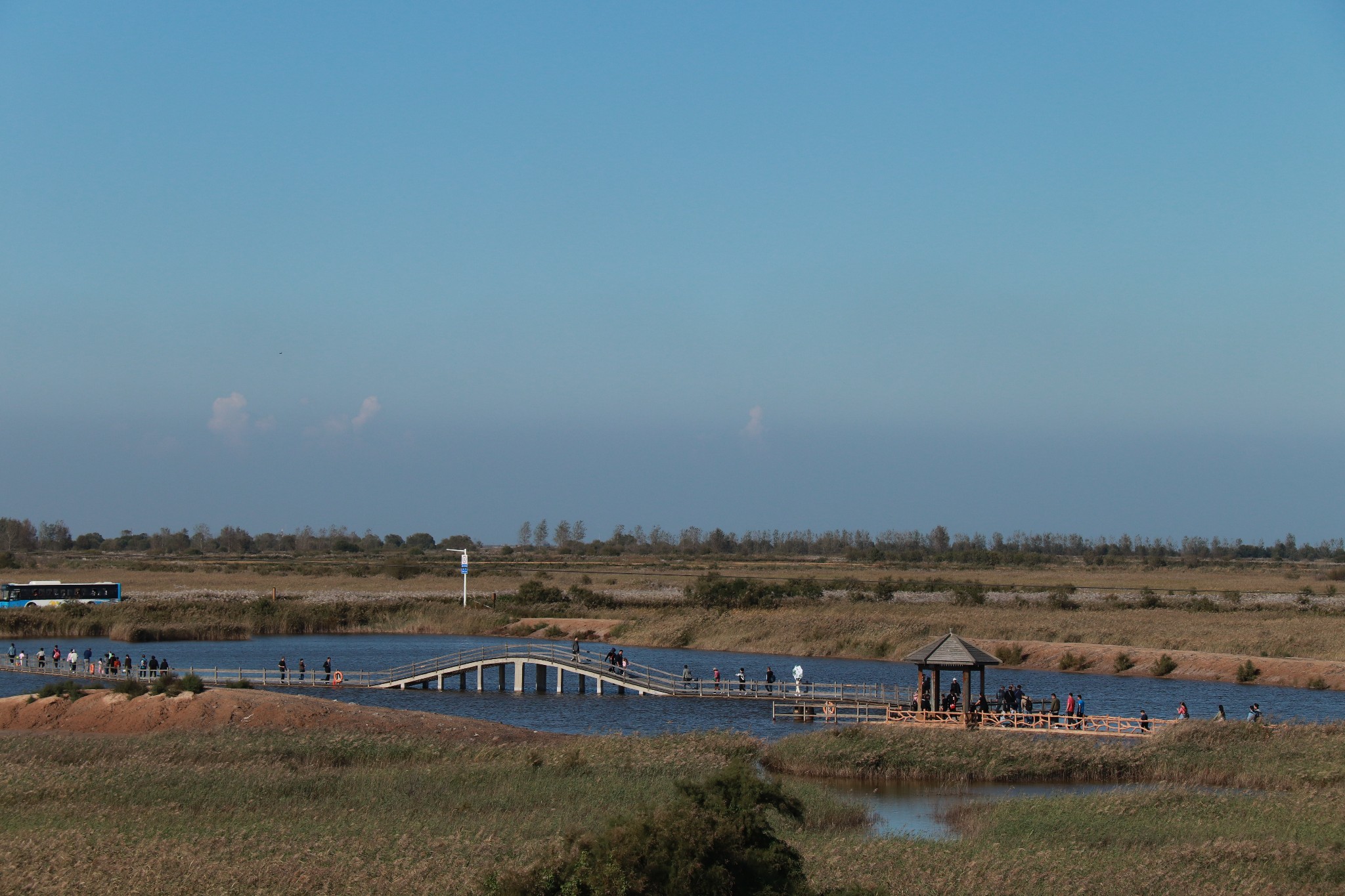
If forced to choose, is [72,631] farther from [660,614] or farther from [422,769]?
[422,769]

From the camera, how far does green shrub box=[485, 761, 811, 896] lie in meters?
15.1

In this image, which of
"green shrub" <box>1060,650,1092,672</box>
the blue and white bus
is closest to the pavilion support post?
"green shrub" <box>1060,650,1092,672</box>

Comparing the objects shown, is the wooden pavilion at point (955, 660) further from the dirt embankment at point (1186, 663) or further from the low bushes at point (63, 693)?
the low bushes at point (63, 693)

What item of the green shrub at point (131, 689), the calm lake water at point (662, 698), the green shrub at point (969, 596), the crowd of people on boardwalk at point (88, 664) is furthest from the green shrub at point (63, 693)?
the green shrub at point (969, 596)

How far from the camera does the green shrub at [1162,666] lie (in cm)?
5938

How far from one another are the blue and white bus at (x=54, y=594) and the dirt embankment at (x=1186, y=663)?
204ft

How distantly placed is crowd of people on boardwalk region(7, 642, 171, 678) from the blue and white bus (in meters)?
24.7

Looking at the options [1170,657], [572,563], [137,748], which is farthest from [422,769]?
[572,563]

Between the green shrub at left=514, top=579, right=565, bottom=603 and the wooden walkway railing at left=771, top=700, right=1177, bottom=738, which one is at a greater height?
the green shrub at left=514, top=579, right=565, bottom=603

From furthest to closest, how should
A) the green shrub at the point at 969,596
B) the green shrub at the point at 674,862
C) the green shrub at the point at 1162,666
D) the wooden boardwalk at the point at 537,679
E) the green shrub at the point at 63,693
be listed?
the green shrub at the point at 969,596 → the green shrub at the point at 1162,666 → the wooden boardwalk at the point at 537,679 → the green shrub at the point at 63,693 → the green shrub at the point at 674,862

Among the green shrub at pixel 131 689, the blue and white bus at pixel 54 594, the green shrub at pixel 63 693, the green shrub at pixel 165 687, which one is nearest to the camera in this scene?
the green shrub at pixel 63 693

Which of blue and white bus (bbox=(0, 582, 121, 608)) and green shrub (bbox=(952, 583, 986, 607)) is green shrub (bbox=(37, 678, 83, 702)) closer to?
blue and white bus (bbox=(0, 582, 121, 608))

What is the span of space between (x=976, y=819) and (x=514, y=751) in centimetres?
1205

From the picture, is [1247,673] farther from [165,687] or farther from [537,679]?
[165,687]
